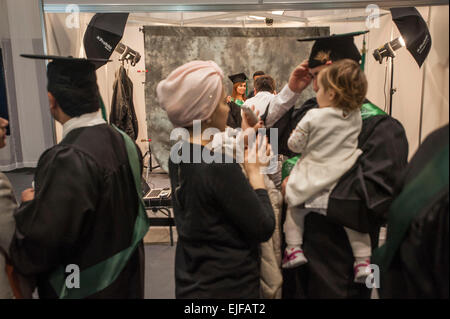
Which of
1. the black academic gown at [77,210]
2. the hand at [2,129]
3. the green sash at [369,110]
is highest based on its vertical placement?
the green sash at [369,110]

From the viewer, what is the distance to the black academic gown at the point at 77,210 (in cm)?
119

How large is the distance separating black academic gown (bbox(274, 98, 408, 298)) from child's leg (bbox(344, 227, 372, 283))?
3 cm

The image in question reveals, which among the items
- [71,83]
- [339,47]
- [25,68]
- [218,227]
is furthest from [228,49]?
[25,68]

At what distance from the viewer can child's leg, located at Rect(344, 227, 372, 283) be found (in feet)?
4.77

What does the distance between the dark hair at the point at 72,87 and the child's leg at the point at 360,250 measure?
129cm

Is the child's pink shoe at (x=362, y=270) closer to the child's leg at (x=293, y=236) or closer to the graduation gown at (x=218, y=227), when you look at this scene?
the child's leg at (x=293, y=236)

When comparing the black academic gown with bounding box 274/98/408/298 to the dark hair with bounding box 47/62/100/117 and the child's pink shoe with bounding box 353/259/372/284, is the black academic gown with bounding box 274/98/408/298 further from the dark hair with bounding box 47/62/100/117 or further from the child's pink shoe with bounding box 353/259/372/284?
the dark hair with bounding box 47/62/100/117

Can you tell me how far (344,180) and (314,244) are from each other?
1.11 ft

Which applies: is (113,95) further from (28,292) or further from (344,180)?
(344,180)

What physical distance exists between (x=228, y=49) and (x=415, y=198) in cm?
301

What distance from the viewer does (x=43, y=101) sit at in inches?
197

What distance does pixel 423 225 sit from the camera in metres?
0.86

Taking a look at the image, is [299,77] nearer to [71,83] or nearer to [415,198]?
[415,198]

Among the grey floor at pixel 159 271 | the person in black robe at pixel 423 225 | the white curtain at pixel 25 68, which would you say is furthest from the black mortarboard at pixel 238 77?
the white curtain at pixel 25 68
